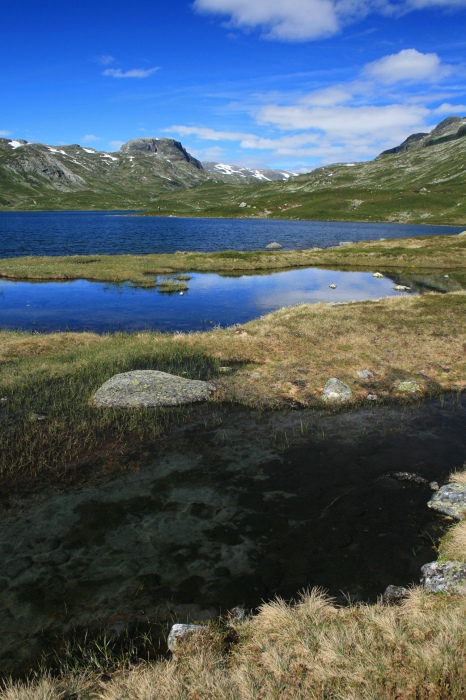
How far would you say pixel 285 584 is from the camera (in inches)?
417

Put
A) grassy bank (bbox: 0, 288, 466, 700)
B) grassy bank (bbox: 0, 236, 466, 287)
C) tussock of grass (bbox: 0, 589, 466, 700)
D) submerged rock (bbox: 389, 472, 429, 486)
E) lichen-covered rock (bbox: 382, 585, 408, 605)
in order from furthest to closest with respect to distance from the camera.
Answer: grassy bank (bbox: 0, 236, 466, 287), submerged rock (bbox: 389, 472, 429, 486), lichen-covered rock (bbox: 382, 585, 408, 605), grassy bank (bbox: 0, 288, 466, 700), tussock of grass (bbox: 0, 589, 466, 700)

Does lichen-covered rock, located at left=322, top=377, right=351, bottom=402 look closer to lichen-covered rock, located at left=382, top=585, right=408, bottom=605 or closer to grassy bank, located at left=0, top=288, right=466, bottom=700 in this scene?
grassy bank, located at left=0, top=288, right=466, bottom=700

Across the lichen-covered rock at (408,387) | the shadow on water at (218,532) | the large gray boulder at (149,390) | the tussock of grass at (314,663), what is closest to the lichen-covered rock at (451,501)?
the shadow on water at (218,532)

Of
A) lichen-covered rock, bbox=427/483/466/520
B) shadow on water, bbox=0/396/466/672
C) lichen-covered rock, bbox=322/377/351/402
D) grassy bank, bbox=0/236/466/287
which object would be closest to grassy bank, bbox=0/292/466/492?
lichen-covered rock, bbox=322/377/351/402

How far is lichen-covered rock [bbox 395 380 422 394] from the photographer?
23.1m

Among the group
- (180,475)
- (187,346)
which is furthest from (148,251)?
(180,475)

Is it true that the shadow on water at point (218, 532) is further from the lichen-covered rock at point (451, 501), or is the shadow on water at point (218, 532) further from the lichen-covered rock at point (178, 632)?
the lichen-covered rock at point (178, 632)

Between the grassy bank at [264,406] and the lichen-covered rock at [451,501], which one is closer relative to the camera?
the grassy bank at [264,406]

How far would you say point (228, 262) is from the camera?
7844cm

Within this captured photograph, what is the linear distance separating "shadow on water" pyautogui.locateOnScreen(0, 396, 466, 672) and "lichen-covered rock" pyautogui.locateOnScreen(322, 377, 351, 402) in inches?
149

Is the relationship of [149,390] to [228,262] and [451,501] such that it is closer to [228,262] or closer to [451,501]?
[451,501]

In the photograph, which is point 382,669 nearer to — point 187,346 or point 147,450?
point 147,450

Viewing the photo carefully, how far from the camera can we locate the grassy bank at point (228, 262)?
6262cm

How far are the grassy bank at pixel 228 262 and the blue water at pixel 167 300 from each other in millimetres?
4538
